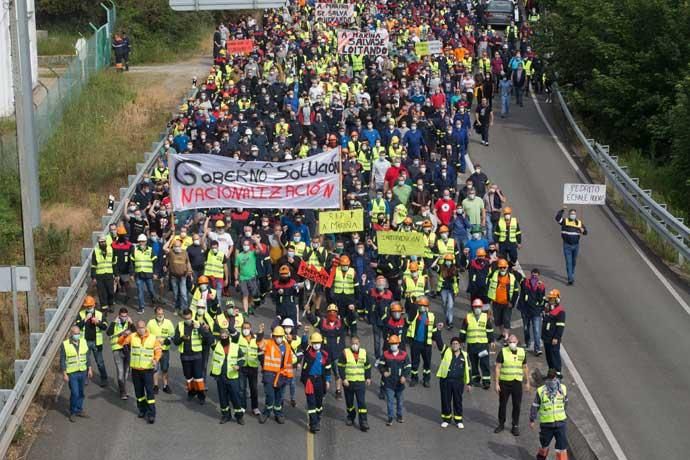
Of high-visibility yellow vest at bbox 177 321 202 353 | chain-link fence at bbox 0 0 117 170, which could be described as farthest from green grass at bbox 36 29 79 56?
high-visibility yellow vest at bbox 177 321 202 353

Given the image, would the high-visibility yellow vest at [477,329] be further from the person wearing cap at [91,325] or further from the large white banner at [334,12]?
the large white banner at [334,12]

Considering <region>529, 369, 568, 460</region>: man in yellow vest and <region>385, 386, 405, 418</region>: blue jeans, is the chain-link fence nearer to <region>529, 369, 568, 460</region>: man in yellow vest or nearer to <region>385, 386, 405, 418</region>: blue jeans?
<region>385, 386, 405, 418</region>: blue jeans

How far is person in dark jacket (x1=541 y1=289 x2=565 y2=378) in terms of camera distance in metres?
21.5

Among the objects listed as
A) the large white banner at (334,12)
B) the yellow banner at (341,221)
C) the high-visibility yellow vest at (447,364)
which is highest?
the large white banner at (334,12)

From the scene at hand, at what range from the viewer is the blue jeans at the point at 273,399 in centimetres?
2005

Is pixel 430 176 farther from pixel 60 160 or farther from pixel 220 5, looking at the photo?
pixel 60 160

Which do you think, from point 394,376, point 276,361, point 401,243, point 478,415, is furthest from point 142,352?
point 401,243

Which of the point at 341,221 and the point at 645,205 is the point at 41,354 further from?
the point at 645,205

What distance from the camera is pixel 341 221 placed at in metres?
25.5

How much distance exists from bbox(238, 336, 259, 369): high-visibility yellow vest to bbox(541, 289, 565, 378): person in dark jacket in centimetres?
489

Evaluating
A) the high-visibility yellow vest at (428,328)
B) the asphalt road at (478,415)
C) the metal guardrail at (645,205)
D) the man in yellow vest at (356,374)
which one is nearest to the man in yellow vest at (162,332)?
the asphalt road at (478,415)

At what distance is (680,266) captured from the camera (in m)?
28.2

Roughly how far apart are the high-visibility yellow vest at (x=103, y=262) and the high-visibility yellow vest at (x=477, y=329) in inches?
279

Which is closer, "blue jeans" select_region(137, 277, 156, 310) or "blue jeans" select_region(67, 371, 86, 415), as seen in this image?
"blue jeans" select_region(67, 371, 86, 415)
